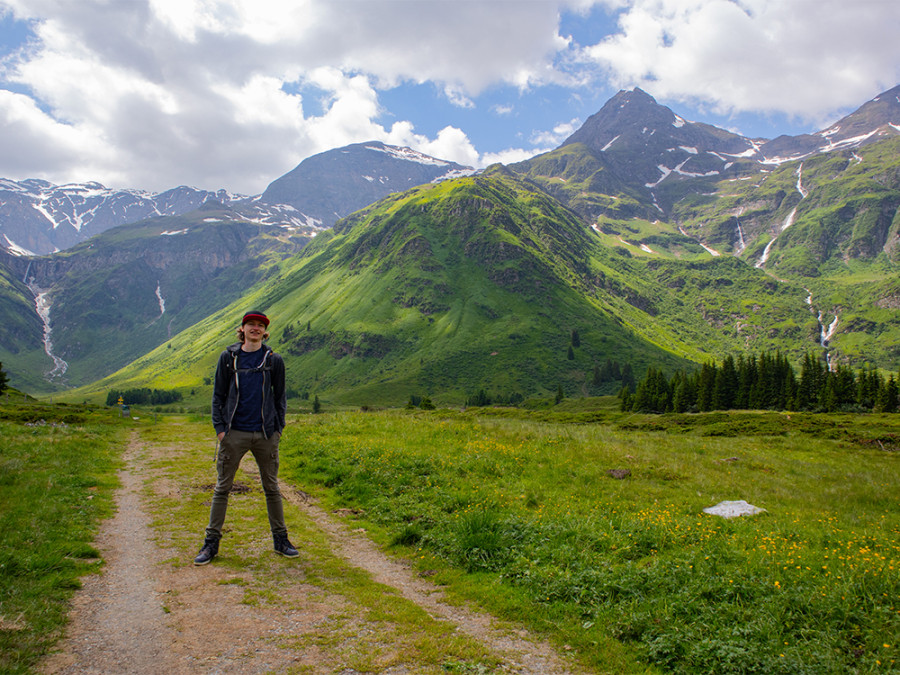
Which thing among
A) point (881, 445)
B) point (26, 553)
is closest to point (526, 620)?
point (26, 553)

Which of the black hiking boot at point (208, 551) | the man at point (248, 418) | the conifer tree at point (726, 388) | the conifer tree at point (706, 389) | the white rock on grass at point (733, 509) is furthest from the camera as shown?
the conifer tree at point (706, 389)

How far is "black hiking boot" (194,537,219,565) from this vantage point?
927cm

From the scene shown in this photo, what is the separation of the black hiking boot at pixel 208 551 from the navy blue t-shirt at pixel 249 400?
7.66 ft

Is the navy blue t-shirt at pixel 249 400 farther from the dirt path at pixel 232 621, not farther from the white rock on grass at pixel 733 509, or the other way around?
the white rock on grass at pixel 733 509

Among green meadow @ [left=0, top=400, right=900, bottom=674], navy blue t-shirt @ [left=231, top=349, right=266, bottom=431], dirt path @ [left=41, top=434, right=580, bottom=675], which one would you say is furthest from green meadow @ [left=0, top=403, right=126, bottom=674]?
navy blue t-shirt @ [left=231, top=349, right=266, bottom=431]

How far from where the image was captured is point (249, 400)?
32.9 feet

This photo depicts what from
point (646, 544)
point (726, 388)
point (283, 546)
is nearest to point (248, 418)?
point (283, 546)

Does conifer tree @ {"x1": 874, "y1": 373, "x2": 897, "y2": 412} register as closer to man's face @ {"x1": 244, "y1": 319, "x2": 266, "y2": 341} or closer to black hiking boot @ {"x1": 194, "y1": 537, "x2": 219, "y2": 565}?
man's face @ {"x1": 244, "y1": 319, "x2": 266, "y2": 341}

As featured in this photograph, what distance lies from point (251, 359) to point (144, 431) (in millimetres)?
34411

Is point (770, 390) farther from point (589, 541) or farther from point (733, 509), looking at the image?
point (589, 541)

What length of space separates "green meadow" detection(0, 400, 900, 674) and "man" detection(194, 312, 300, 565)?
1.25 metres

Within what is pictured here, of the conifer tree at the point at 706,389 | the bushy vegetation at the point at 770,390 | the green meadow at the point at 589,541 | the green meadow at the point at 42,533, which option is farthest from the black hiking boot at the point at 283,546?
the conifer tree at the point at 706,389

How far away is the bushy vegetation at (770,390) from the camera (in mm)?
90188

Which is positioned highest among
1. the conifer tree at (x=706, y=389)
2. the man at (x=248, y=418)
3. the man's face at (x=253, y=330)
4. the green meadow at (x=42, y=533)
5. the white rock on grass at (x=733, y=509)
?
the man's face at (x=253, y=330)
